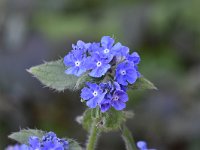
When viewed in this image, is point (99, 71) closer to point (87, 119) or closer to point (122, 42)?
point (87, 119)

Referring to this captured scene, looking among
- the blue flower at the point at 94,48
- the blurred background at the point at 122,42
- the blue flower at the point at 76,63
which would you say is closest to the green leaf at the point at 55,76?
the blue flower at the point at 76,63

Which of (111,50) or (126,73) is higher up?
(111,50)

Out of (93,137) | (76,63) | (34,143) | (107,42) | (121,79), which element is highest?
(107,42)

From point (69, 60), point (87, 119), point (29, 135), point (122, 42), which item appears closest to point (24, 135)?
point (29, 135)

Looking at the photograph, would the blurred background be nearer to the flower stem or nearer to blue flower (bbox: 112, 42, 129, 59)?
the flower stem

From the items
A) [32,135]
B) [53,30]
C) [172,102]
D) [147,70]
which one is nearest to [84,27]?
[53,30]

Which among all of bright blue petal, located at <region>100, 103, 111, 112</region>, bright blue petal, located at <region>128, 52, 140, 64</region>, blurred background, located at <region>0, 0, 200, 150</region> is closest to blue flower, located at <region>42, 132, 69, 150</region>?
bright blue petal, located at <region>100, 103, 111, 112</region>
